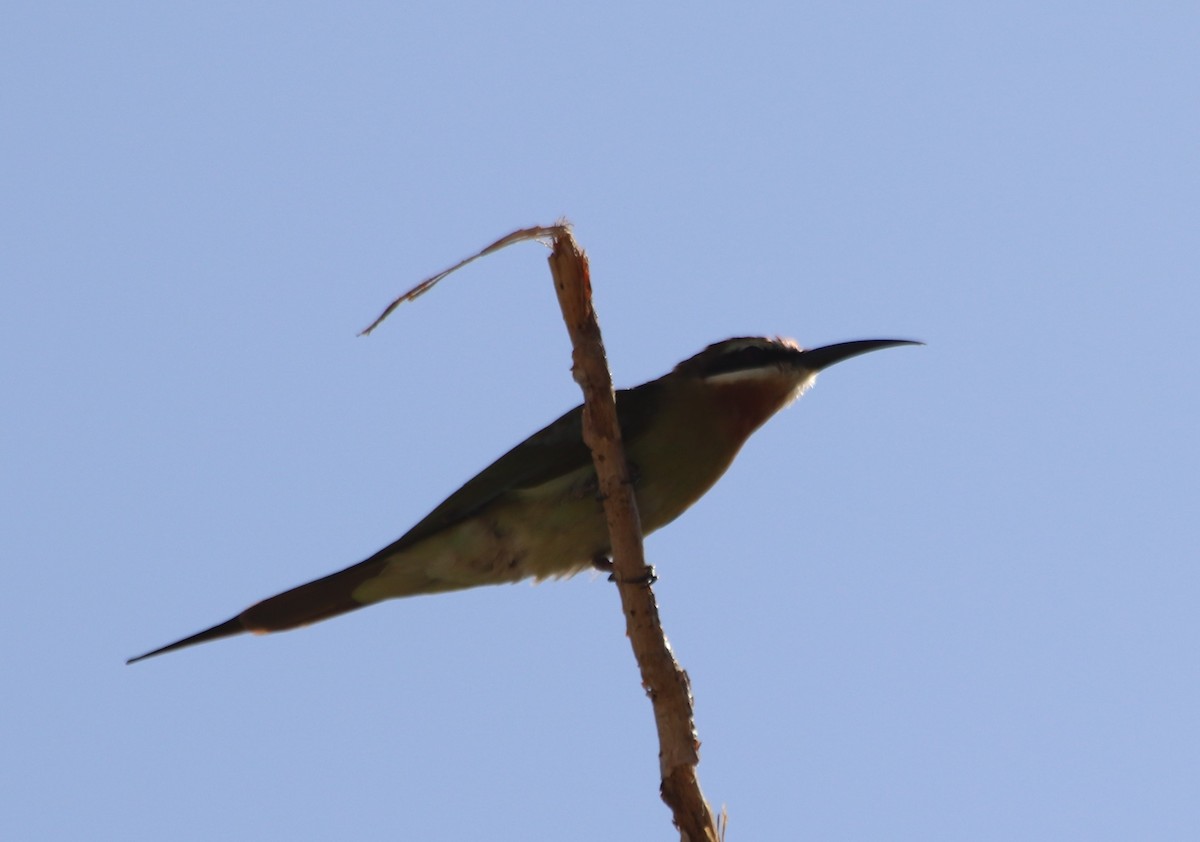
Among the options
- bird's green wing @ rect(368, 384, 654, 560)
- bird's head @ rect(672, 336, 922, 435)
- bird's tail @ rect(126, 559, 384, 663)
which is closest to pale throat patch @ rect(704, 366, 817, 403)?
bird's head @ rect(672, 336, 922, 435)

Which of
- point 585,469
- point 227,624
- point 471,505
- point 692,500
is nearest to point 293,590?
point 227,624

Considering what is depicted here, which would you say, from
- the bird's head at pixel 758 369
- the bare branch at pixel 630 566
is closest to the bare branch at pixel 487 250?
the bare branch at pixel 630 566

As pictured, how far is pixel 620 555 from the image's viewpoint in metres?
2.94

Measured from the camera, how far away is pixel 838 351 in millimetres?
4355

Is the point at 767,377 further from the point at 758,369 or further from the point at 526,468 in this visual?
the point at 526,468

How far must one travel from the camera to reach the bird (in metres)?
3.75

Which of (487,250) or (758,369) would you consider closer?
(487,250)

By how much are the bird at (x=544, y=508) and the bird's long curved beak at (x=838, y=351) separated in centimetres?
28

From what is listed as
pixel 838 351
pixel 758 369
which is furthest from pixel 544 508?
pixel 838 351

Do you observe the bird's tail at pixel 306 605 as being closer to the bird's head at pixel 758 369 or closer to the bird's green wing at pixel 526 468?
the bird's green wing at pixel 526 468

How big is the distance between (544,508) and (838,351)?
1.16 metres

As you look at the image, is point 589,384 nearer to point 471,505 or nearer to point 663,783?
point 663,783

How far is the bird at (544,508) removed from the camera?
148 inches

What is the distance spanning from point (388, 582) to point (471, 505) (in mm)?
310
